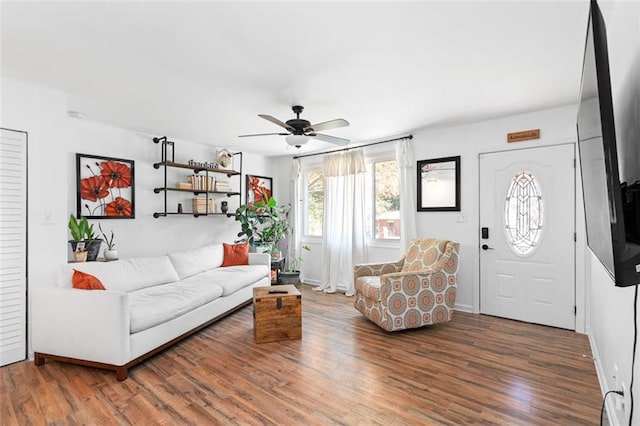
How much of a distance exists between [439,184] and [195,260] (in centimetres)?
349

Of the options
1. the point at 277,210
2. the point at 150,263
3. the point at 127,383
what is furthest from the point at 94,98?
the point at 277,210

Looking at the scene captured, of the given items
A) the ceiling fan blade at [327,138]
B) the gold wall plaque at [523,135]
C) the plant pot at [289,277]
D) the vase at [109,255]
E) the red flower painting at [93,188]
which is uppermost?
the gold wall plaque at [523,135]

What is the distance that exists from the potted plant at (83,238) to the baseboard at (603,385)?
175 inches

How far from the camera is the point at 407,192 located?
14.5 ft

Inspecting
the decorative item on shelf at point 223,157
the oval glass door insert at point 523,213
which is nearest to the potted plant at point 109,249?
the decorative item on shelf at point 223,157

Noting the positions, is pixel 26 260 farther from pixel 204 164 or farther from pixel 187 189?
pixel 204 164

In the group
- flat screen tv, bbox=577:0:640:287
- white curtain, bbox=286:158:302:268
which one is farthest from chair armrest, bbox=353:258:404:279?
flat screen tv, bbox=577:0:640:287

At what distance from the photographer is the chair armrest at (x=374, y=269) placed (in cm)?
394

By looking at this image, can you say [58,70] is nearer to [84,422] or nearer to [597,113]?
[84,422]

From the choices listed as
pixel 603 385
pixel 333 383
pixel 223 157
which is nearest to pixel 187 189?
pixel 223 157

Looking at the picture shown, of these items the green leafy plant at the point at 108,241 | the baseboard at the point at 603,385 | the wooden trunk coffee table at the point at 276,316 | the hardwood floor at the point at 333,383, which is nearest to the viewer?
the baseboard at the point at 603,385

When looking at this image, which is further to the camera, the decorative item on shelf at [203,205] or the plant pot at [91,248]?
the decorative item on shelf at [203,205]

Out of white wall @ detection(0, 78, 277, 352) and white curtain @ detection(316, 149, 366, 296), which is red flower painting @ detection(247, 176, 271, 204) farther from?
white curtain @ detection(316, 149, 366, 296)

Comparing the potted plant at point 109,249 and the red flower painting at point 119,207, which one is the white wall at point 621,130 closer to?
the potted plant at point 109,249
